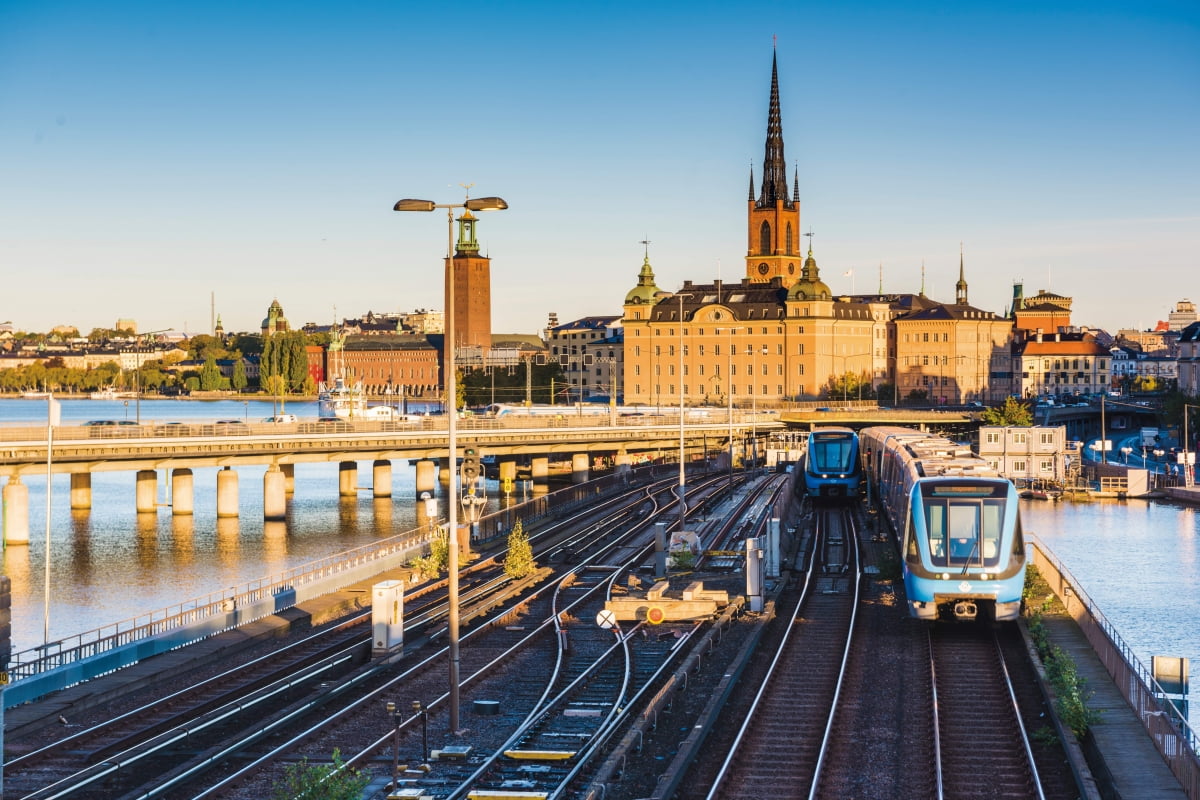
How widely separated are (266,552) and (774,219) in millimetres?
135420

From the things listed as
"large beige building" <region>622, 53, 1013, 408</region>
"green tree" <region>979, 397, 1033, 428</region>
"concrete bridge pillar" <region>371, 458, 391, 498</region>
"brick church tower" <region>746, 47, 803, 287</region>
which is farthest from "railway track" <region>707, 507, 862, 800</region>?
"brick church tower" <region>746, 47, 803, 287</region>

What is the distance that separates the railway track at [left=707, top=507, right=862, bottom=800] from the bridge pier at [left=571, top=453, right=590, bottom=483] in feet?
213

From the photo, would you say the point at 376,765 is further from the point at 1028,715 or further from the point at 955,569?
the point at 955,569

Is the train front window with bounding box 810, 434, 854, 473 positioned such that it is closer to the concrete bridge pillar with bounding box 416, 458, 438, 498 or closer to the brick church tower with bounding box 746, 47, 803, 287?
the concrete bridge pillar with bounding box 416, 458, 438, 498

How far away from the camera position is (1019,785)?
20.0 metres

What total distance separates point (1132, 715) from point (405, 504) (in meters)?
72.3

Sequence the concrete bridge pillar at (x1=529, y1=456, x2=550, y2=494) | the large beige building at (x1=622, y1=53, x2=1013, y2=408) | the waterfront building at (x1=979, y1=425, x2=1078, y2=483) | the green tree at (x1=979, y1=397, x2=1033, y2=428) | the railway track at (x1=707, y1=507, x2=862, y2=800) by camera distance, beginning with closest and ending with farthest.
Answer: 1. the railway track at (x1=707, y1=507, x2=862, y2=800)
2. the waterfront building at (x1=979, y1=425, x2=1078, y2=483)
3. the concrete bridge pillar at (x1=529, y1=456, x2=550, y2=494)
4. the green tree at (x1=979, y1=397, x2=1033, y2=428)
5. the large beige building at (x1=622, y1=53, x2=1013, y2=408)

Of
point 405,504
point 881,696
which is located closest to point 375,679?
point 881,696

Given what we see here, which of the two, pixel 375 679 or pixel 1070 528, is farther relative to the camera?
pixel 1070 528

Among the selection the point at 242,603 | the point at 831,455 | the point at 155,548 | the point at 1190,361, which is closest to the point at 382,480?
the point at 155,548

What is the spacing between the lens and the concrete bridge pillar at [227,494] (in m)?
80.6

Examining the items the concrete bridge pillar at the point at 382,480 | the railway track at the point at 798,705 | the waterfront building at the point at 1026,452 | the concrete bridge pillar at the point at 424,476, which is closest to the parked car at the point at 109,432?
the concrete bridge pillar at the point at 382,480

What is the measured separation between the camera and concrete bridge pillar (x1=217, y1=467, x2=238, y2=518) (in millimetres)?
80625

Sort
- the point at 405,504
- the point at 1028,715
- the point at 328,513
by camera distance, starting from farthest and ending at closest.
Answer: the point at 405,504 < the point at 328,513 < the point at 1028,715
